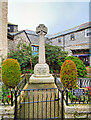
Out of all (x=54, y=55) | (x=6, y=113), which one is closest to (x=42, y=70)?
(x=6, y=113)

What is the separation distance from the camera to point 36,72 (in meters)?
4.88

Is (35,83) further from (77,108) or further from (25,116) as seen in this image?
(77,108)

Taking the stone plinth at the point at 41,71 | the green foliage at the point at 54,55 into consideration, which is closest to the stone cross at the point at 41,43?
the stone plinth at the point at 41,71

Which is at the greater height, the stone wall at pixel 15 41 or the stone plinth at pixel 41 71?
the stone wall at pixel 15 41

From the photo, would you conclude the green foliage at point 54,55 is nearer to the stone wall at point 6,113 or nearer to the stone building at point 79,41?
the stone building at point 79,41

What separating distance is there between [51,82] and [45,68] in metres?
0.99

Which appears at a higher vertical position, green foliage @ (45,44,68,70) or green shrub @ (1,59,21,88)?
green foliage @ (45,44,68,70)

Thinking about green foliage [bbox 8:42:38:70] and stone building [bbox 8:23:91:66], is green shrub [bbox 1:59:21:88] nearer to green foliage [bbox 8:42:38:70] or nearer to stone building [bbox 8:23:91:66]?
green foliage [bbox 8:42:38:70]

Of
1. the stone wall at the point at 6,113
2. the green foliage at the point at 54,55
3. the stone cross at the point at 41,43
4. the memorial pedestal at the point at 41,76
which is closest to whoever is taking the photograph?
the stone wall at the point at 6,113

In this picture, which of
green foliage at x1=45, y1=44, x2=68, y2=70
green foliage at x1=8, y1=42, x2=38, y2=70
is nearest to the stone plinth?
green foliage at x1=8, y1=42, x2=38, y2=70

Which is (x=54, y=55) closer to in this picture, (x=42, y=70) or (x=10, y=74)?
(x=42, y=70)

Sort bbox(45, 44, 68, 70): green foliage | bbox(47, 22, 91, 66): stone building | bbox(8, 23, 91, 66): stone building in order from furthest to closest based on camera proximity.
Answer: bbox(47, 22, 91, 66): stone building < bbox(8, 23, 91, 66): stone building < bbox(45, 44, 68, 70): green foliage

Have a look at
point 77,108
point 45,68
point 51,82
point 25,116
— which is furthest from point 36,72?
point 77,108

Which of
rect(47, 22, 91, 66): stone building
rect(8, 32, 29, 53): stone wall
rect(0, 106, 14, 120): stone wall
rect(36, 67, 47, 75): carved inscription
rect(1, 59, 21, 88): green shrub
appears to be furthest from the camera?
rect(47, 22, 91, 66): stone building
